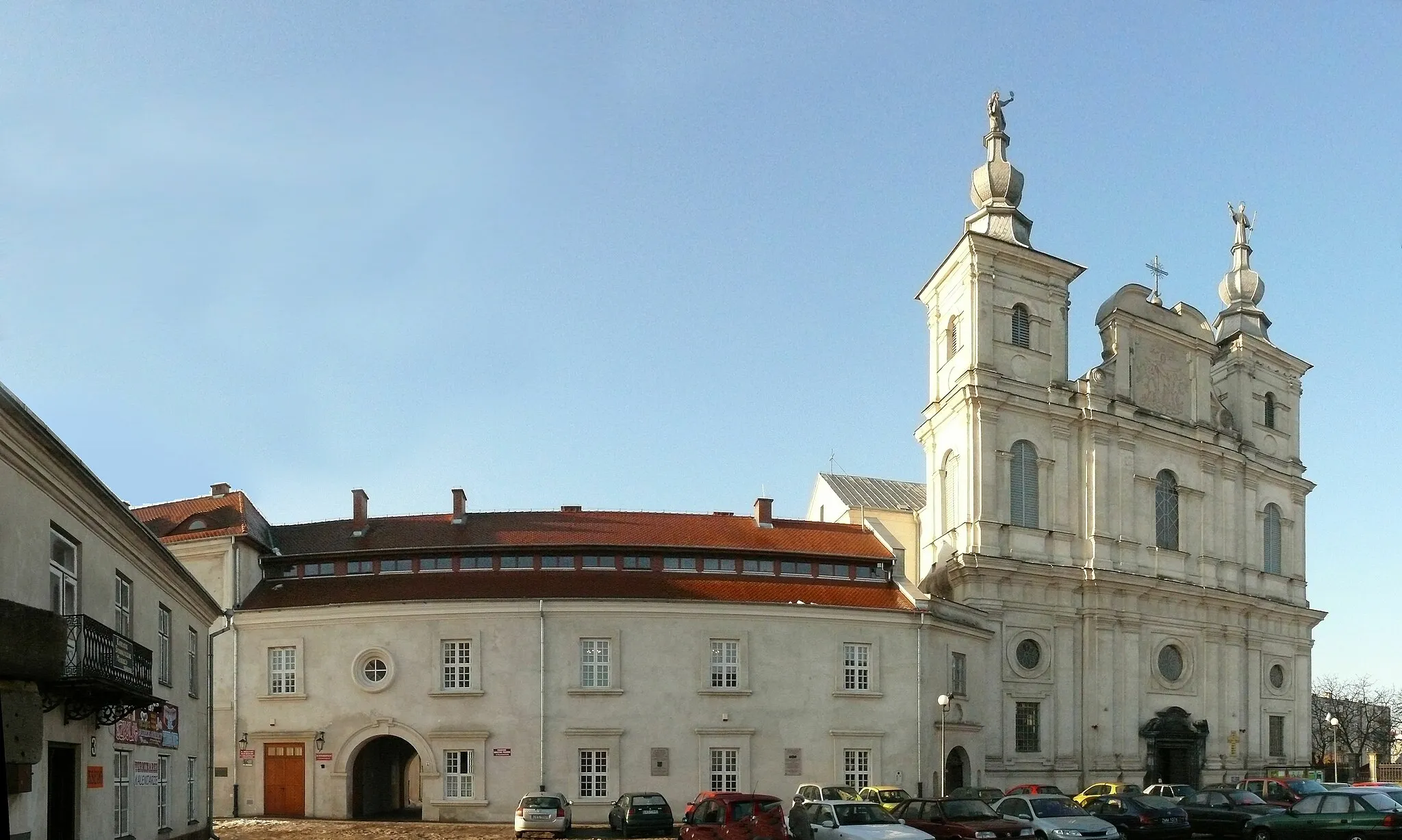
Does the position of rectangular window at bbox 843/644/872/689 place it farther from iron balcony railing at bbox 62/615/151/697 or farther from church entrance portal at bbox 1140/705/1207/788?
iron balcony railing at bbox 62/615/151/697

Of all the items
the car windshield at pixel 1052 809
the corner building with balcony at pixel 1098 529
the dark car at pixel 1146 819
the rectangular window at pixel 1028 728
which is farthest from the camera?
the corner building with balcony at pixel 1098 529

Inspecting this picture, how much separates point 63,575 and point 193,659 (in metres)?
13.1

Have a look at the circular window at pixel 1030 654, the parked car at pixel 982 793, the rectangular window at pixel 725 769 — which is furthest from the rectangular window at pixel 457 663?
the circular window at pixel 1030 654

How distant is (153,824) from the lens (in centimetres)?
2791

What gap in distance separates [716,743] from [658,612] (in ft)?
15.6

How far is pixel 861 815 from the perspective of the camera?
2866cm

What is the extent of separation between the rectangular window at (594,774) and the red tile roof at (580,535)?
7.31 meters

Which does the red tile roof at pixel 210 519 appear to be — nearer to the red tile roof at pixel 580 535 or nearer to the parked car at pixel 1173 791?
the red tile roof at pixel 580 535

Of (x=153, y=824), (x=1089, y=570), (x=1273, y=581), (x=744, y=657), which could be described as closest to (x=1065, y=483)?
(x=1089, y=570)

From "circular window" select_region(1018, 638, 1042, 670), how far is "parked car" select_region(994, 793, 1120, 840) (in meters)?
25.8

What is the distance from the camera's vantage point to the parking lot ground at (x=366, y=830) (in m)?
39.2

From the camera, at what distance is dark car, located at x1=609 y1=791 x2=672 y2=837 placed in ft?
131

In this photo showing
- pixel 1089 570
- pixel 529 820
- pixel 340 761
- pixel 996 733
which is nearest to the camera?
pixel 529 820

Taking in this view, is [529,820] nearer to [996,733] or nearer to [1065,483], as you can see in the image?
[996,733]
